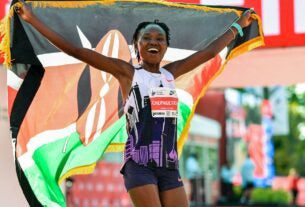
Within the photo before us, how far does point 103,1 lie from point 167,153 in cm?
168

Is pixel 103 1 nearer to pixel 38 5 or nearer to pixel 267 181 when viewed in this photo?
pixel 38 5

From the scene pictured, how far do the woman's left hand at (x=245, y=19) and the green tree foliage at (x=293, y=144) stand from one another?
29.5 metres

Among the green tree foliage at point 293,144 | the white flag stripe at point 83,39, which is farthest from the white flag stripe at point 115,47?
the green tree foliage at point 293,144

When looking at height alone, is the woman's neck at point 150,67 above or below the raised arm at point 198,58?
below

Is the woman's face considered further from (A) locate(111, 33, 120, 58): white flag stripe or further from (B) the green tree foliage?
(B) the green tree foliage

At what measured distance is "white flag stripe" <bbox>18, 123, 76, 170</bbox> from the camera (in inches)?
209

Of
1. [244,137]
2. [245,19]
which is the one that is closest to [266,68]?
[245,19]

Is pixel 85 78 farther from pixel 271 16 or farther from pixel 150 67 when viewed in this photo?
pixel 271 16

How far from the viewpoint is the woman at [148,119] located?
4199mm

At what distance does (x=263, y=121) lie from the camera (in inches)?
1054

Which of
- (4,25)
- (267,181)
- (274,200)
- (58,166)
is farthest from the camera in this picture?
(267,181)

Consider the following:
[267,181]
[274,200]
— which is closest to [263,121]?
[267,181]

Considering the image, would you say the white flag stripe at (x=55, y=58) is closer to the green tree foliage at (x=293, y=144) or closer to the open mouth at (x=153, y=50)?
the open mouth at (x=153, y=50)

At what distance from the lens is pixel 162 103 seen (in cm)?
425
